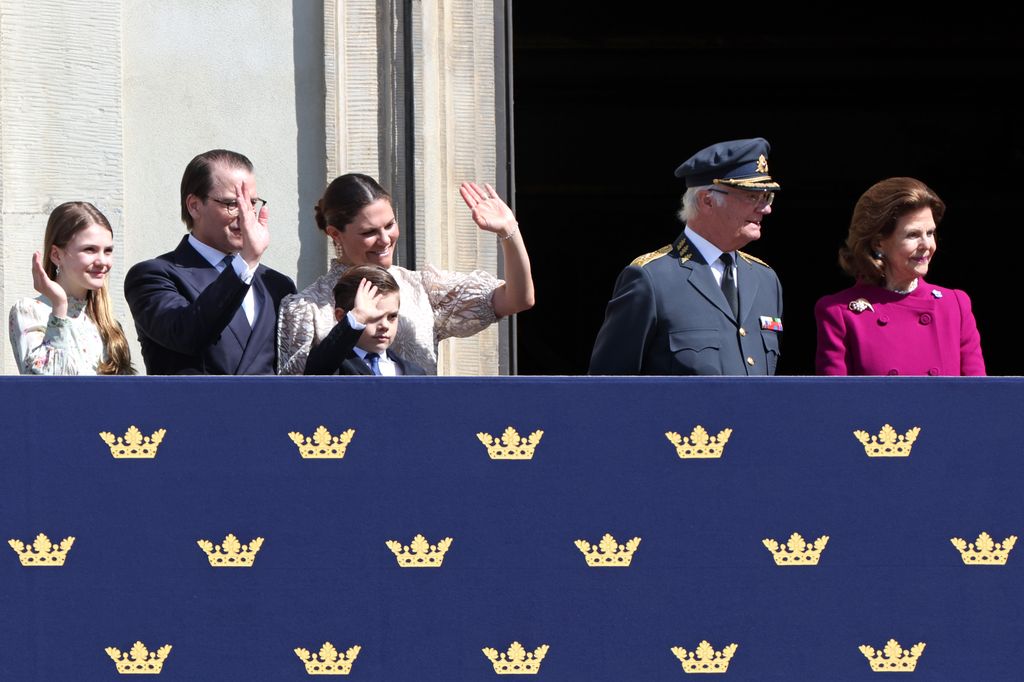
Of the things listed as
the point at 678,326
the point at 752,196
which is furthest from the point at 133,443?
the point at 752,196

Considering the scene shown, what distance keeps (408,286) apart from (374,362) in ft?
1.23

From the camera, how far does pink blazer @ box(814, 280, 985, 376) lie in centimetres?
432

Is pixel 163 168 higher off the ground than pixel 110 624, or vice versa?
pixel 163 168

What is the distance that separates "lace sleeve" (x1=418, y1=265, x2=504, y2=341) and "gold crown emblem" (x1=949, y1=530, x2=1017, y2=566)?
1416mm

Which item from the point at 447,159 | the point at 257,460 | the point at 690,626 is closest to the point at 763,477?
the point at 690,626

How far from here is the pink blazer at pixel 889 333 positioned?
14.2 ft

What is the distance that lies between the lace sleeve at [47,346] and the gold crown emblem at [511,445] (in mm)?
1258

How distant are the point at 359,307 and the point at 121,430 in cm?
73

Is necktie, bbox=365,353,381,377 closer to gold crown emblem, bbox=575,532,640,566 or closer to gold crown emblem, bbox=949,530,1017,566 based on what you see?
gold crown emblem, bbox=575,532,640,566

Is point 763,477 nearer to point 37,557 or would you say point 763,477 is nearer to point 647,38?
point 37,557

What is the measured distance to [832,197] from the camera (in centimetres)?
1487

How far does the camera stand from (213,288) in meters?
4.04

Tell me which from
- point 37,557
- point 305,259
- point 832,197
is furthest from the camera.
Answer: point 832,197

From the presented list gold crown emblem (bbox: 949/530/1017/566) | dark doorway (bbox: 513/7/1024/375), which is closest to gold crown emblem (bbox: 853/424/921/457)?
gold crown emblem (bbox: 949/530/1017/566)
